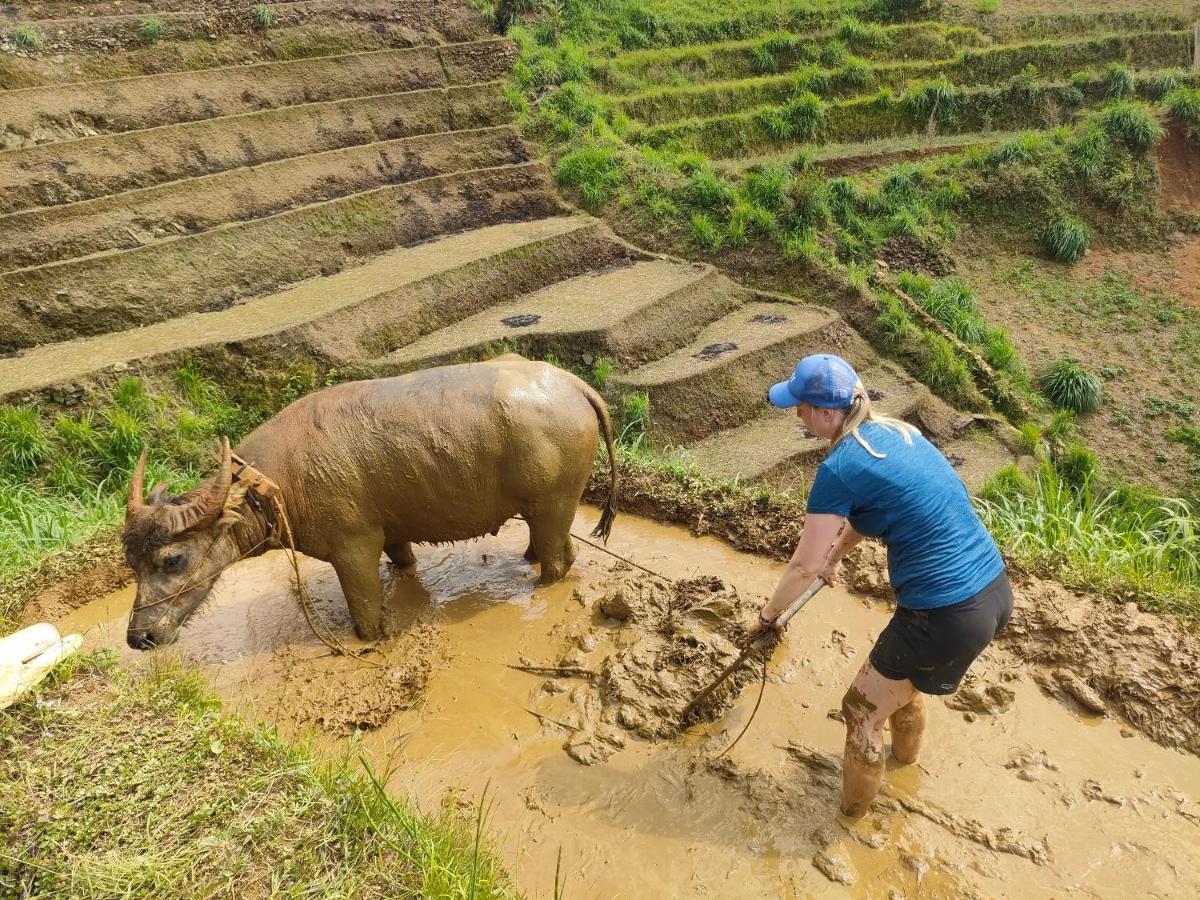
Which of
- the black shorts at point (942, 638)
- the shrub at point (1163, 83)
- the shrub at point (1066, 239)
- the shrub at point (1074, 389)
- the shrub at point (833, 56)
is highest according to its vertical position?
the shrub at point (833, 56)

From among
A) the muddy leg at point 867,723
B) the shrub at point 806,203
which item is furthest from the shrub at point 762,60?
the muddy leg at point 867,723

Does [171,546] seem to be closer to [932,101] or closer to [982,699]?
[982,699]

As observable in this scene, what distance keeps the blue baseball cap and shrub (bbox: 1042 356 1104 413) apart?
28.5ft

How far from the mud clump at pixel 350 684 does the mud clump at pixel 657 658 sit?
920 mm

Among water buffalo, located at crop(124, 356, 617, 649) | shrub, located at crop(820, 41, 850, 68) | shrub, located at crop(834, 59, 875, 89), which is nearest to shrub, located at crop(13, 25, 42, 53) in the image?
water buffalo, located at crop(124, 356, 617, 649)

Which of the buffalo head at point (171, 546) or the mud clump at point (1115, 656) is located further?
Result: the buffalo head at point (171, 546)

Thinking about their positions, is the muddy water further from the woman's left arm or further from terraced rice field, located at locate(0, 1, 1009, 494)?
terraced rice field, located at locate(0, 1, 1009, 494)

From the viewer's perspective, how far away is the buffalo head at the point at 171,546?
3.81 m

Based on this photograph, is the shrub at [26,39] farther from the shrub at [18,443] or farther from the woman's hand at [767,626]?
the woman's hand at [767,626]

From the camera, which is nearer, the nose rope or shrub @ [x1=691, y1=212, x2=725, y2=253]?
the nose rope

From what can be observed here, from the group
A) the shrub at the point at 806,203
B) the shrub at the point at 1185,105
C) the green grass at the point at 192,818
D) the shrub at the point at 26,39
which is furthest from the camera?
the shrub at the point at 1185,105

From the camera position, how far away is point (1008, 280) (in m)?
12.0

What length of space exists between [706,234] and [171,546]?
8.06 meters

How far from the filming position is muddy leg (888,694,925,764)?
3.34m
